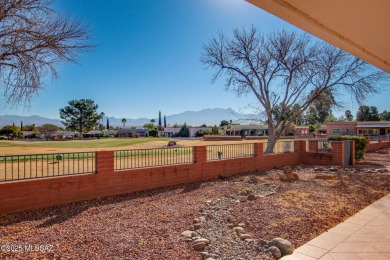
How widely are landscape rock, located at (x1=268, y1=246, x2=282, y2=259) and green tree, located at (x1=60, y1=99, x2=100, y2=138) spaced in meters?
63.3

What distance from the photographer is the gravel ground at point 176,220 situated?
3.74 m

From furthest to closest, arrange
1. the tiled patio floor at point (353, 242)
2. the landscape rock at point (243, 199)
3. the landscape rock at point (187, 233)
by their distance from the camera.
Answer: the landscape rock at point (243, 199) → the landscape rock at point (187, 233) → the tiled patio floor at point (353, 242)

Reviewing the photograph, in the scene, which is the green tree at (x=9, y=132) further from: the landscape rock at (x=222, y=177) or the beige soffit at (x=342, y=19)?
the beige soffit at (x=342, y=19)

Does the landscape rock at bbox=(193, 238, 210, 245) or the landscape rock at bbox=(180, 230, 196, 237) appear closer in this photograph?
the landscape rock at bbox=(193, 238, 210, 245)

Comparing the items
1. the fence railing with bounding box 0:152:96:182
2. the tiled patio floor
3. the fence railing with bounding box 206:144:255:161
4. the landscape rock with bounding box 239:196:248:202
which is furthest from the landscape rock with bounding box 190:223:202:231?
the fence railing with bounding box 206:144:255:161

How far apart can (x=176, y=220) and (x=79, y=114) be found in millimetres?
62006

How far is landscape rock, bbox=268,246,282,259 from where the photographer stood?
3.48m

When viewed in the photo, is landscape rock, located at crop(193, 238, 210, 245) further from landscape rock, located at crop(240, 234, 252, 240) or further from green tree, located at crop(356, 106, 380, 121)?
green tree, located at crop(356, 106, 380, 121)

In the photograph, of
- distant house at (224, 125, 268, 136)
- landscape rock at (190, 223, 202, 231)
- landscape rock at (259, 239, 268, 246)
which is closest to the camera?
landscape rock at (259, 239, 268, 246)

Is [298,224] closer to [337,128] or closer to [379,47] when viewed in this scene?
[379,47]

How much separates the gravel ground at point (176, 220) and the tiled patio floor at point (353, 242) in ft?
0.83

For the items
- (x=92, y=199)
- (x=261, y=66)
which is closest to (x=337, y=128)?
(x=261, y=66)

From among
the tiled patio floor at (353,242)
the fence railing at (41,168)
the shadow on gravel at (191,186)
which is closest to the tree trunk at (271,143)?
the shadow on gravel at (191,186)

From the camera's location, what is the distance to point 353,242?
148 inches
